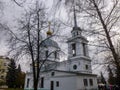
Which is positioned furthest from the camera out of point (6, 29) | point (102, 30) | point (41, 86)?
point (41, 86)

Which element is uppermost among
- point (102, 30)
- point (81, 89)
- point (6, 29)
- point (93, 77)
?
point (6, 29)

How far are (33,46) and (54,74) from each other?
16.4 metres

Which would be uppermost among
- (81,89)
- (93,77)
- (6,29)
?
(6,29)

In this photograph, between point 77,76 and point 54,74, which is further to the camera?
point 54,74

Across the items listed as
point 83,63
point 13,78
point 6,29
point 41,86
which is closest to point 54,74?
point 41,86

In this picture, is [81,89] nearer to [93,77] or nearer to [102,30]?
[93,77]

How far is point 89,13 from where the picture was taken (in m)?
5.79

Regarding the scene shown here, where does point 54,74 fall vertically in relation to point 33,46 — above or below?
below

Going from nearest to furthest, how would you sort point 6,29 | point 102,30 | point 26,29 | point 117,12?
1. point 117,12
2. point 102,30
3. point 6,29
4. point 26,29

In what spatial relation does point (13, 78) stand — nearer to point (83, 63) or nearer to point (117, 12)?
point (83, 63)

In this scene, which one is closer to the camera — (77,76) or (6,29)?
(6,29)

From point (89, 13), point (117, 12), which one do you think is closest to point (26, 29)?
point (89, 13)

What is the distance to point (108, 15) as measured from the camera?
5754 millimetres

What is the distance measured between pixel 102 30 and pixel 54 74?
78.9 feet
